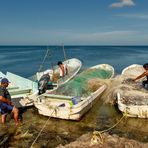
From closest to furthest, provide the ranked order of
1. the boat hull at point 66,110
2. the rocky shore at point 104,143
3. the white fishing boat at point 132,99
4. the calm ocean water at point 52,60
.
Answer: the rocky shore at point 104,143, the boat hull at point 66,110, the white fishing boat at point 132,99, the calm ocean water at point 52,60

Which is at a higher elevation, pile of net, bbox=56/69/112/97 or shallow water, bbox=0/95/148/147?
pile of net, bbox=56/69/112/97

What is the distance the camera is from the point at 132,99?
39.9ft

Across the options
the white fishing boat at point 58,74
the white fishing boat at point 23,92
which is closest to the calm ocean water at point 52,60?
the white fishing boat at point 58,74

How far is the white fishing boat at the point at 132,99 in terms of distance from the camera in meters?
11.2

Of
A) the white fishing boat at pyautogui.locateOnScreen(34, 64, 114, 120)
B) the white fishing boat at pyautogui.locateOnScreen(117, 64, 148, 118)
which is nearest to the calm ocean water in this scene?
the white fishing boat at pyautogui.locateOnScreen(34, 64, 114, 120)

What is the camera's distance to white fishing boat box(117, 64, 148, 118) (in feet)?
36.7

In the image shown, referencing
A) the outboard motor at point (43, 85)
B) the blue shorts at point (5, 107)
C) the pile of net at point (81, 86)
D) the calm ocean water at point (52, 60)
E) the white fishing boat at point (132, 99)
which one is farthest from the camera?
the calm ocean water at point (52, 60)

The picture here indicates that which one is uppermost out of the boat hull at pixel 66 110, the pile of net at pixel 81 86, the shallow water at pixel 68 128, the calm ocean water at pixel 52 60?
the pile of net at pixel 81 86

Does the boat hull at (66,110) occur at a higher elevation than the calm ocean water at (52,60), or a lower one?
higher

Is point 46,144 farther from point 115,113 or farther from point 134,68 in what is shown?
point 134,68

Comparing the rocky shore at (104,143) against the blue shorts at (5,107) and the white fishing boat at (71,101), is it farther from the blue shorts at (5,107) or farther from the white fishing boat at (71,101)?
the blue shorts at (5,107)

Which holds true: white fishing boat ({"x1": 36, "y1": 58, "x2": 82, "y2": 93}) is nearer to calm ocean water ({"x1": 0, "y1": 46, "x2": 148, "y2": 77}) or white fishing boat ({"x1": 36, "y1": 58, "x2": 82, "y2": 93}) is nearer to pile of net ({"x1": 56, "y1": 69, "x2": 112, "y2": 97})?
pile of net ({"x1": 56, "y1": 69, "x2": 112, "y2": 97})

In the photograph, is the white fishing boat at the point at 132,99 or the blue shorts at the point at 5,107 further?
the white fishing boat at the point at 132,99

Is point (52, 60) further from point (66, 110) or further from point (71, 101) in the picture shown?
point (66, 110)
